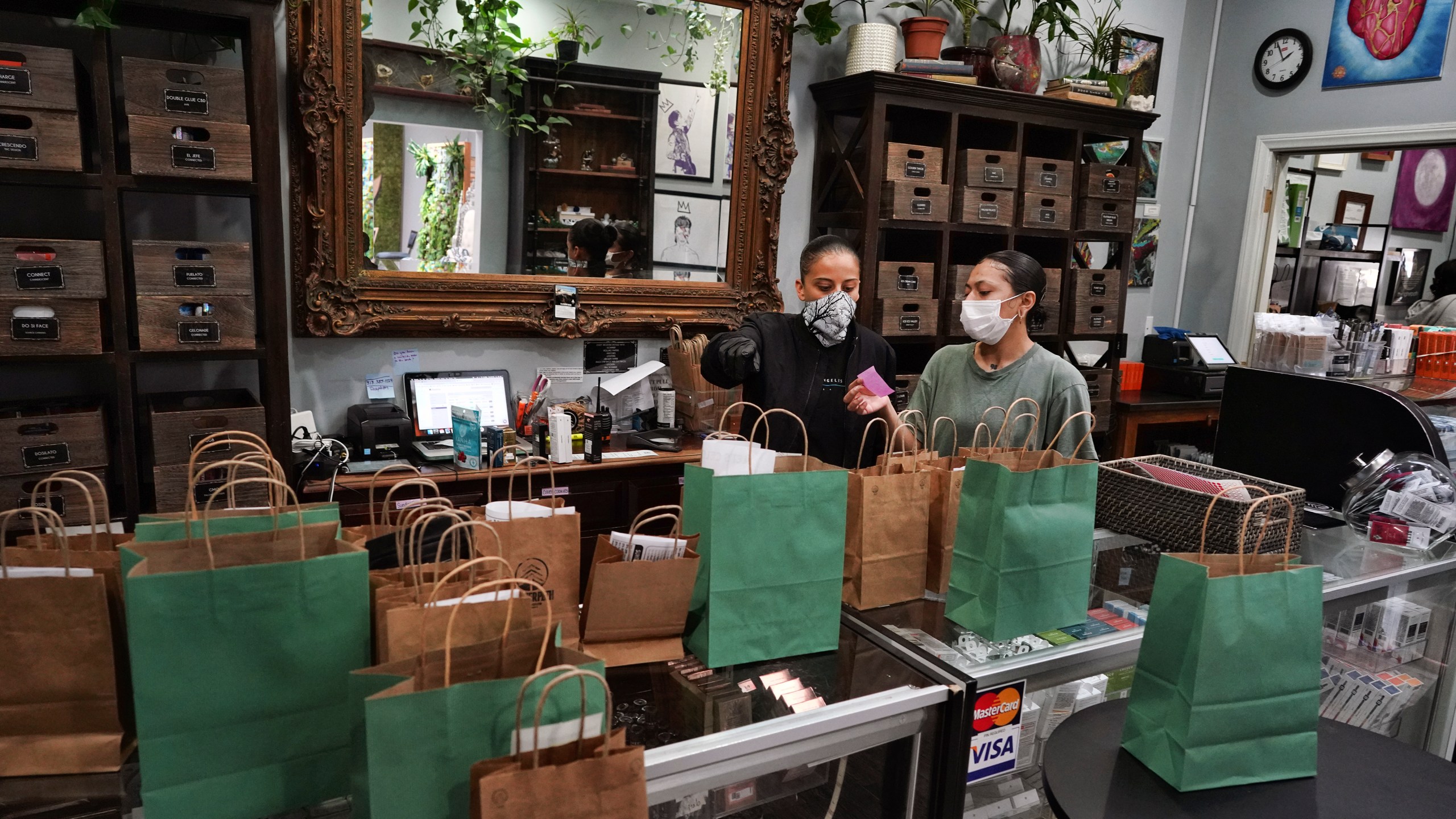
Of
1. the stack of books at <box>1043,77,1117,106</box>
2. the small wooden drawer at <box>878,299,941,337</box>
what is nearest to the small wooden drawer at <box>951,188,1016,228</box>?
the small wooden drawer at <box>878,299,941,337</box>

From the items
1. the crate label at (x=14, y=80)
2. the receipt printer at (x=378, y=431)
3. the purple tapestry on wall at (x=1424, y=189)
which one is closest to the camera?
the crate label at (x=14, y=80)

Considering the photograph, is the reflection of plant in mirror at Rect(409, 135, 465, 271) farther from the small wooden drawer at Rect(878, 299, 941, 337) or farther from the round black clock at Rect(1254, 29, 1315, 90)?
the round black clock at Rect(1254, 29, 1315, 90)

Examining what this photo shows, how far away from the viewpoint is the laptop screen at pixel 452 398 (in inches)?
131

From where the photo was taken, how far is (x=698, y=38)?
12.0 feet

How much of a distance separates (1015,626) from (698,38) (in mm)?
2954

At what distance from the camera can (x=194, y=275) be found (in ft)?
8.68

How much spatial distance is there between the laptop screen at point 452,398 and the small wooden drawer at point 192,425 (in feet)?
1.95

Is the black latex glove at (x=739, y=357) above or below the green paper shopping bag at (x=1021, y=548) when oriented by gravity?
above

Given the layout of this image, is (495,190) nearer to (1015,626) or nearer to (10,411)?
(10,411)

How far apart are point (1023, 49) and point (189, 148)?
3.42 metres

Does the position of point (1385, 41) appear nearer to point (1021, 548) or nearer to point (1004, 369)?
point (1004, 369)

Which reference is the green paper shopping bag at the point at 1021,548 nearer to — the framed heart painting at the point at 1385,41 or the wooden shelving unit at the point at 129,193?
the wooden shelving unit at the point at 129,193

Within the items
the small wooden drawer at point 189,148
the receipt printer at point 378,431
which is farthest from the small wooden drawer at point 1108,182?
the small wooden drawer at point 189,148

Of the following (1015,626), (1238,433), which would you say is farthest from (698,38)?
(1015,626)
